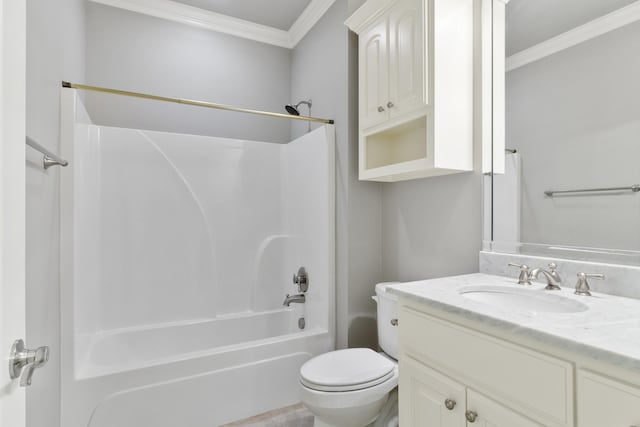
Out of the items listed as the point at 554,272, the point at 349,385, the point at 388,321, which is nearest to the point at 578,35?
the point at 554,272

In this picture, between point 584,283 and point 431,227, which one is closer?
point 584,283

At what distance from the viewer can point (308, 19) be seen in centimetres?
265

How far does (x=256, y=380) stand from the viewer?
6.12 ft

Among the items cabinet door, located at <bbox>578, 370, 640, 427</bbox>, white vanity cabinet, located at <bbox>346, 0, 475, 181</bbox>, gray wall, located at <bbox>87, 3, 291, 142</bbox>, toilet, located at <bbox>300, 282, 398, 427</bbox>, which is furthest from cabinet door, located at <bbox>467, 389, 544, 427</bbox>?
gray wall, located at <bbox>87, 3, 291, 142</bbox>

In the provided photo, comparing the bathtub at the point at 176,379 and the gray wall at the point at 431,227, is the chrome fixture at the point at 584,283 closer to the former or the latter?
the gray wall at the point at 431,227

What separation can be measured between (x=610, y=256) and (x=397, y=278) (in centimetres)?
110

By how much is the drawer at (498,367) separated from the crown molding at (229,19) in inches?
91.4

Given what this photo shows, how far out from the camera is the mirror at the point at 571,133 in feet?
3.42

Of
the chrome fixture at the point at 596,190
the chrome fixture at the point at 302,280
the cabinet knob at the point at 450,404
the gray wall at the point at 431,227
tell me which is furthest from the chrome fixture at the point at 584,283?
the chrome fixture at the point at 302,280

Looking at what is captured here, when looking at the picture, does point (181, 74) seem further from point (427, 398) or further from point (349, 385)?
point (427, 398)

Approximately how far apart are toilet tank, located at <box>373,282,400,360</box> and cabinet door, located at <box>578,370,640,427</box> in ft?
3.35
